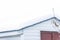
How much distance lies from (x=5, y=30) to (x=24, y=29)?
0.21 meters

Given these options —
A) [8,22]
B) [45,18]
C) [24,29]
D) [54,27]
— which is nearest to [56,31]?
[54,27]

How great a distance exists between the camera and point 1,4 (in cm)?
151

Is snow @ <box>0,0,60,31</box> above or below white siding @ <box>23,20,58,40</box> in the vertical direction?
above

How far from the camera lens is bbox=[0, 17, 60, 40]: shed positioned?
4.56 feet

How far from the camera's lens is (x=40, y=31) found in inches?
55.2

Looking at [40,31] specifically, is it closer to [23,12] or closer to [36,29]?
[36,29]

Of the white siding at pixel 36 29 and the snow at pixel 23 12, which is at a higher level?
the snow at pixel 23 12

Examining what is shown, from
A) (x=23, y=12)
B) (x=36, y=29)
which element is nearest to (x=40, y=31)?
(x=36, y=29)

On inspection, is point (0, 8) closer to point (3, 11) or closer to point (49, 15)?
point (3, 11)

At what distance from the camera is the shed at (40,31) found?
4.56ft

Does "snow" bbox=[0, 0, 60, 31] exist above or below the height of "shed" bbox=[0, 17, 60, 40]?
above

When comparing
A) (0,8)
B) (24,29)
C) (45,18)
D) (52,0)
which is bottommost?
(24,29)

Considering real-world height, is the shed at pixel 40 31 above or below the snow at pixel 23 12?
below

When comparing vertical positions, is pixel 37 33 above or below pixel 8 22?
below
